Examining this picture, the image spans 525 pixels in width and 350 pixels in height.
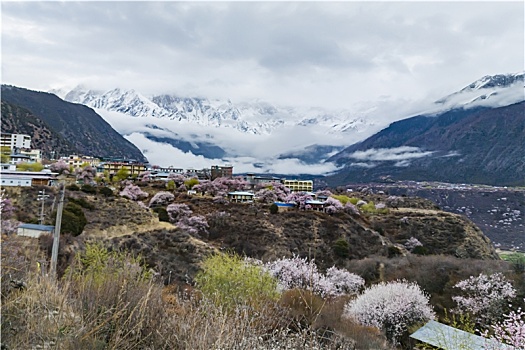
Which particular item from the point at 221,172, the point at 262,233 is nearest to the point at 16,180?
the point at 262,233

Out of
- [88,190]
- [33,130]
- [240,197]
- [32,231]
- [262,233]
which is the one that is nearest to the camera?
[32,231]

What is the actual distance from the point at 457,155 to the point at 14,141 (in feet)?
427

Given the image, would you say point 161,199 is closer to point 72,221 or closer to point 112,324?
point 72,221

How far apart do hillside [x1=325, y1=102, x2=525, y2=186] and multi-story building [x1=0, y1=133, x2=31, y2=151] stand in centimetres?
10310

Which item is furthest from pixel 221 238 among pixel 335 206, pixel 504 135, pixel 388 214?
pixel 504 135

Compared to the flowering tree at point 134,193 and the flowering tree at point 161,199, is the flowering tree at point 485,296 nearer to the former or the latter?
the flowering tree at point 161,199

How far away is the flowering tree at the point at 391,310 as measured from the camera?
11758 millimetres

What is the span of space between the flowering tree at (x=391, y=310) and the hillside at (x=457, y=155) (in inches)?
3539

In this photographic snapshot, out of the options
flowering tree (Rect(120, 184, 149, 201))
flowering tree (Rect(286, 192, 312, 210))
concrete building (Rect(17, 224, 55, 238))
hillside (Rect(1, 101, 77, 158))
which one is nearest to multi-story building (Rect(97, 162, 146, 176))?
hillside (Rect(1, 101, 77, 158))

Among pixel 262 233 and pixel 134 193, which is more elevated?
pixel 134 193

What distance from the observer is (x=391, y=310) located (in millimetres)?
11945

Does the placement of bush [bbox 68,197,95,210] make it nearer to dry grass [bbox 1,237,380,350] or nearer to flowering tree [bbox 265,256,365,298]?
flowering tree [bbox 265,256,365,298]

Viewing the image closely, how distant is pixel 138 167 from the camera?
3078 inches

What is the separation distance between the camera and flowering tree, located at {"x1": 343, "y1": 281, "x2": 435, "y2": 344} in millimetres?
11758
